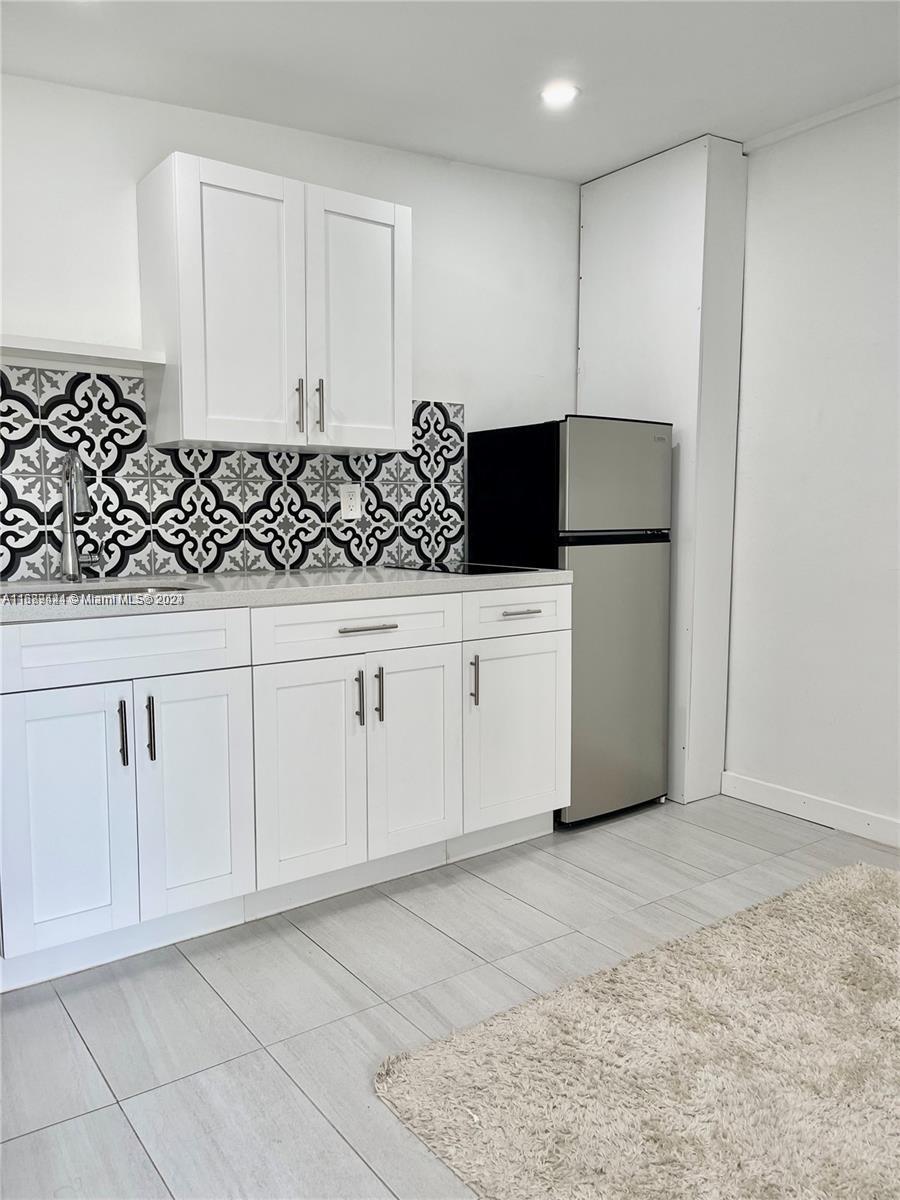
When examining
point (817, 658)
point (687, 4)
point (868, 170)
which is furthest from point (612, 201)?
point (817, 658)

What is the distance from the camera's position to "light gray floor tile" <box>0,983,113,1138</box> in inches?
69.7

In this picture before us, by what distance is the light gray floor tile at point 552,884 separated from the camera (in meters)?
2.66

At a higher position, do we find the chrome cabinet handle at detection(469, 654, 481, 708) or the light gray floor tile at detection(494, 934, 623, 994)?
the chrome cabinet handle at detection(469, 654, 481, 708)

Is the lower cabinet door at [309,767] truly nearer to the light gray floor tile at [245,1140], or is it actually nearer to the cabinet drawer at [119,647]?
the cabinet drawer at [119,647]

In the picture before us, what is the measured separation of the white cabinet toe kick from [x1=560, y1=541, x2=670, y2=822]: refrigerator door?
0.15 metres

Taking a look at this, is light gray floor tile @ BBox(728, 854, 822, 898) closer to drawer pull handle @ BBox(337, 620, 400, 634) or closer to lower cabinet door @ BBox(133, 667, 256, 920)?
drawer pull handle @ BBox(337, 620, 400, 634)

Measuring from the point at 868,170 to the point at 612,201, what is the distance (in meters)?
1.03

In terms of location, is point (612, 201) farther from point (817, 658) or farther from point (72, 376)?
point (72, 376)

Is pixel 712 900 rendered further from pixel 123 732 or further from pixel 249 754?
pixel 123 732

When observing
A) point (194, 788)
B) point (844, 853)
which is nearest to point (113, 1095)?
point (194, 788)

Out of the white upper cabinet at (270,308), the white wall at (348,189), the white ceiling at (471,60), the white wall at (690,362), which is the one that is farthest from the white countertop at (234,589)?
the white ceiling at (471,60)

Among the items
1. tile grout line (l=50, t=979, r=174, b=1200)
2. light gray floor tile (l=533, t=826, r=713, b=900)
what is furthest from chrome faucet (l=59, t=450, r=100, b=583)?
light gray floor tile (l=533, t=826, r=713, b=900)

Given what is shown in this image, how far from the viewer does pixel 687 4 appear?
7.86 feet

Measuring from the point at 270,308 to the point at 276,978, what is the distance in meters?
1.89
